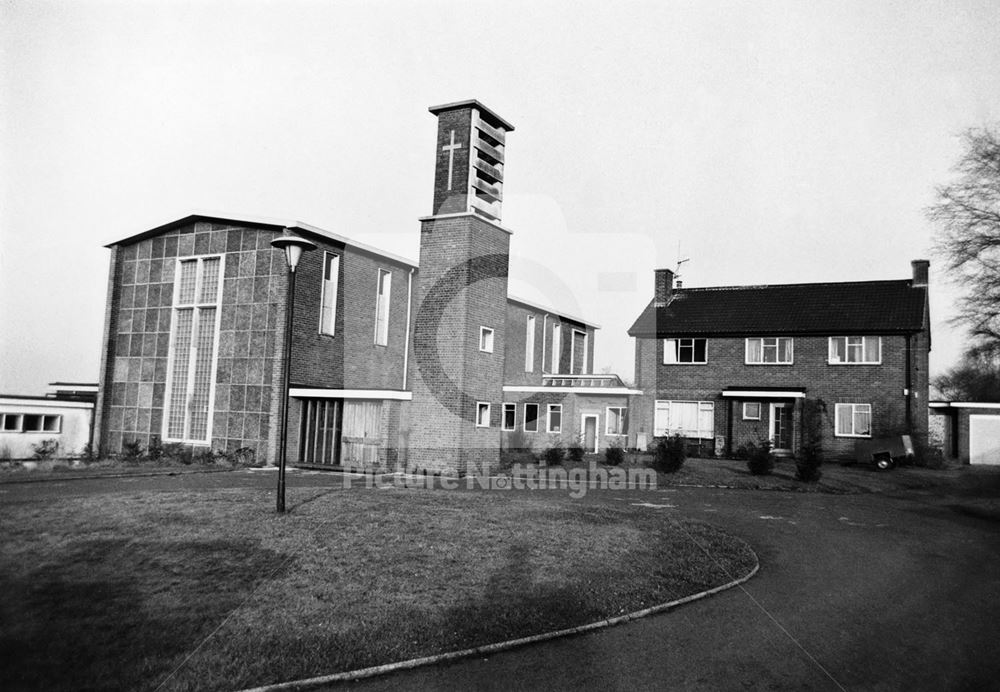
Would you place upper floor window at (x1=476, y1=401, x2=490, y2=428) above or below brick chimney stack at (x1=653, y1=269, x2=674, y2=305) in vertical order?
below

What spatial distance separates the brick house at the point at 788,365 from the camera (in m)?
32.0

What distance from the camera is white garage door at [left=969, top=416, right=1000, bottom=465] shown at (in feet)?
106

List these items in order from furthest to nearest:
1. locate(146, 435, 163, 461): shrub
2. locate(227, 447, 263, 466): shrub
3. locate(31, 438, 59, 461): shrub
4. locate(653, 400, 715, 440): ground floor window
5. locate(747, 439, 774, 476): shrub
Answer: locate(653, 400, 715, 440): ground floor window → locate(31, 438, 59, 461): shrub → locate(146, 435, 163, 461): shrub → locate(227, 447, 263, 466): shrub → locate(747, 439, 774, 476): shrub

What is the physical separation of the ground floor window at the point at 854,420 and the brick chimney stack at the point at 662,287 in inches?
402

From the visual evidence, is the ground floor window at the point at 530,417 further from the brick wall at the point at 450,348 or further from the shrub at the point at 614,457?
the brick wall at the point at 450,348

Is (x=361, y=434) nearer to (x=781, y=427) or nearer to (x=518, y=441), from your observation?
(x=518, y=441)

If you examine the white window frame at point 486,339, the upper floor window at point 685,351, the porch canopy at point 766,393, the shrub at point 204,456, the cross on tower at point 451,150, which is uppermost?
the cross on tower at point 451,150

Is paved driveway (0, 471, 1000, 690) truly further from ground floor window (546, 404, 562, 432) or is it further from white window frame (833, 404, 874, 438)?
ground floor window (546, 404, 562, 432)

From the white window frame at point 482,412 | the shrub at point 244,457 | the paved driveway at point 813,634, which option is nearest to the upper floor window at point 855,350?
the white window frame at point 482,412

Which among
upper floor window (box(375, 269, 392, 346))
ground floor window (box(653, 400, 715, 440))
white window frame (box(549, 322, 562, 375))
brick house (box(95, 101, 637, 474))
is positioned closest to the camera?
brick house (box(95, 101, 637, 474))

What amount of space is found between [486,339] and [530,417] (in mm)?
16375

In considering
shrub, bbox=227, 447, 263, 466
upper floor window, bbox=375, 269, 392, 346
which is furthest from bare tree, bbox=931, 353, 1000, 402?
shrub, bbox=227, 447, 263, 466

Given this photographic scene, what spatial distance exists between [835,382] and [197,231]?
88.8 ft

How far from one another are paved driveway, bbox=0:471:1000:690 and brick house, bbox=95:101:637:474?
33.2 ft
